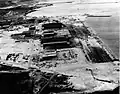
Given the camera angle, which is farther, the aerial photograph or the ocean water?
the ocean water

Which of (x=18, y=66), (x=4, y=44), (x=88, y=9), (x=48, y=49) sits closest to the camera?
(x=18, y=66)

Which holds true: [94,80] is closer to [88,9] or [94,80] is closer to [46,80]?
[46,80]

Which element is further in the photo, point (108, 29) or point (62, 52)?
point (108, 29)

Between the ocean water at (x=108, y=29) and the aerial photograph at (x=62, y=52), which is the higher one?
the aerial photograph at (x=62, y=52)

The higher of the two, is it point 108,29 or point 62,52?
point 62,52

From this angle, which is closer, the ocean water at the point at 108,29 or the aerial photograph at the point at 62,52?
the aerial photograph at the point at 62,52

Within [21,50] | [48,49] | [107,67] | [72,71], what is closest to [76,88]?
[72,71]

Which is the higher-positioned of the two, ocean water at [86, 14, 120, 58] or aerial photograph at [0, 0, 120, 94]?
aerial photograph at [0, 0, 120, 94]
